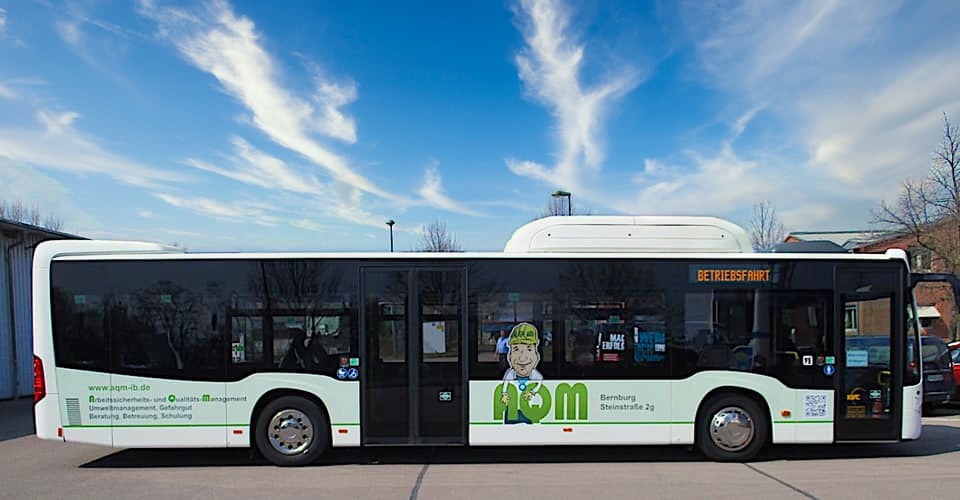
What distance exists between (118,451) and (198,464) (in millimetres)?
1804

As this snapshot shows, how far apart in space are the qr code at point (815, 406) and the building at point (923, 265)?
15531 mm

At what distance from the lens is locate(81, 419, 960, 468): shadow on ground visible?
7.24m

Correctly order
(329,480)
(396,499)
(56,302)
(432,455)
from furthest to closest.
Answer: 1. (432,455)
2. (56,302)
3. (329,480)
4. (396,499)

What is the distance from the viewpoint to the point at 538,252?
7324 millimetres

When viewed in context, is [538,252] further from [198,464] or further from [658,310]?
[198,464]

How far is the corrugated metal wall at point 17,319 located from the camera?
12.9m

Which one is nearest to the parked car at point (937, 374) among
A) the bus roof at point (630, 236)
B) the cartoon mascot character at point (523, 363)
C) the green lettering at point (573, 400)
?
the bus roof at point (630, 236)

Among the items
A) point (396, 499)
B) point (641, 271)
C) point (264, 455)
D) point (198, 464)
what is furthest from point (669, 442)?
point (198, 464)

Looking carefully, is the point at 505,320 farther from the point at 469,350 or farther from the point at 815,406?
the point at 815,406

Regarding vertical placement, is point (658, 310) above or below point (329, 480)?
above

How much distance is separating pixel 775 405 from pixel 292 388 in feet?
20.9

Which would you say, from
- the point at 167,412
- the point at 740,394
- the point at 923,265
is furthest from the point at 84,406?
the point at 923,265

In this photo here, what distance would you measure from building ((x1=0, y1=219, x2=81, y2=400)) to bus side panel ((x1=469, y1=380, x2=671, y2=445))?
12785 millimetres

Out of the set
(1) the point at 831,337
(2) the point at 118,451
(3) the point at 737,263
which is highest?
(3) the point at 737,263
